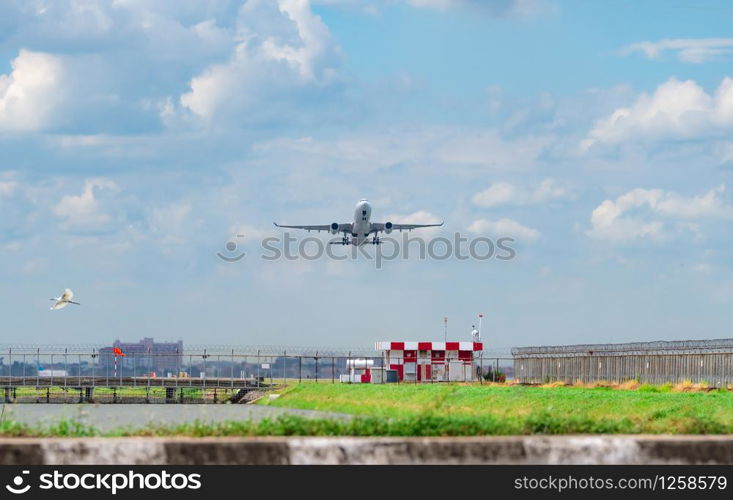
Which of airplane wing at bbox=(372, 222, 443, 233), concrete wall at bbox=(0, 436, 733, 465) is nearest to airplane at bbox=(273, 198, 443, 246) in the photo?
airplane wing at bbox=(372, 222, 443, 233)

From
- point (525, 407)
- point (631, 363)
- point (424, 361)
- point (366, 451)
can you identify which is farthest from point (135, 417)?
point (366, 451)

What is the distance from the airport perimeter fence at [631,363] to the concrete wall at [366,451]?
62.5 meters

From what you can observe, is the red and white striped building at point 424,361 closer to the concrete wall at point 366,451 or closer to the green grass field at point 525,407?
the green grass field at point 525,407

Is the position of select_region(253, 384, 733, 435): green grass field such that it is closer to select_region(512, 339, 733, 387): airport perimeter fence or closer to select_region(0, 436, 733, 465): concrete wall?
select_region(0, 436, 733, 465): concrete wall

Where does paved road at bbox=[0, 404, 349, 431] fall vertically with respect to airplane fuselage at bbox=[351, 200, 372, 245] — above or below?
below

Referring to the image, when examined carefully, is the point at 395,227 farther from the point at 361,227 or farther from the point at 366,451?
the point at 366,451

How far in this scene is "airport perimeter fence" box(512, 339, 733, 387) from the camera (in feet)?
259

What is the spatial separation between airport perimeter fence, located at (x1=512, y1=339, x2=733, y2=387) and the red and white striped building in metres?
6.67

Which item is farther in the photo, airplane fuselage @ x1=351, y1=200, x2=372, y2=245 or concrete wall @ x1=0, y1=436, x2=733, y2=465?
airplane fuselage @ x1=351, y1=200, x2=372, y2=245

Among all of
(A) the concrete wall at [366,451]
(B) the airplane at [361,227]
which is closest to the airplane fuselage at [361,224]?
(B) the airplane at [361,227]

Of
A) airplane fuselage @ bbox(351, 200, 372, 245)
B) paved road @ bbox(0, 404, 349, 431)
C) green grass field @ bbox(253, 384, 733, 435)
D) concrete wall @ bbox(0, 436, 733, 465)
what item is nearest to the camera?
concrete wall @ bbox(0, 436, 733, 465)

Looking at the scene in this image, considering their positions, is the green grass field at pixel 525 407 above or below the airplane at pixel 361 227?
below

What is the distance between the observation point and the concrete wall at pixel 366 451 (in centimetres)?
1548
